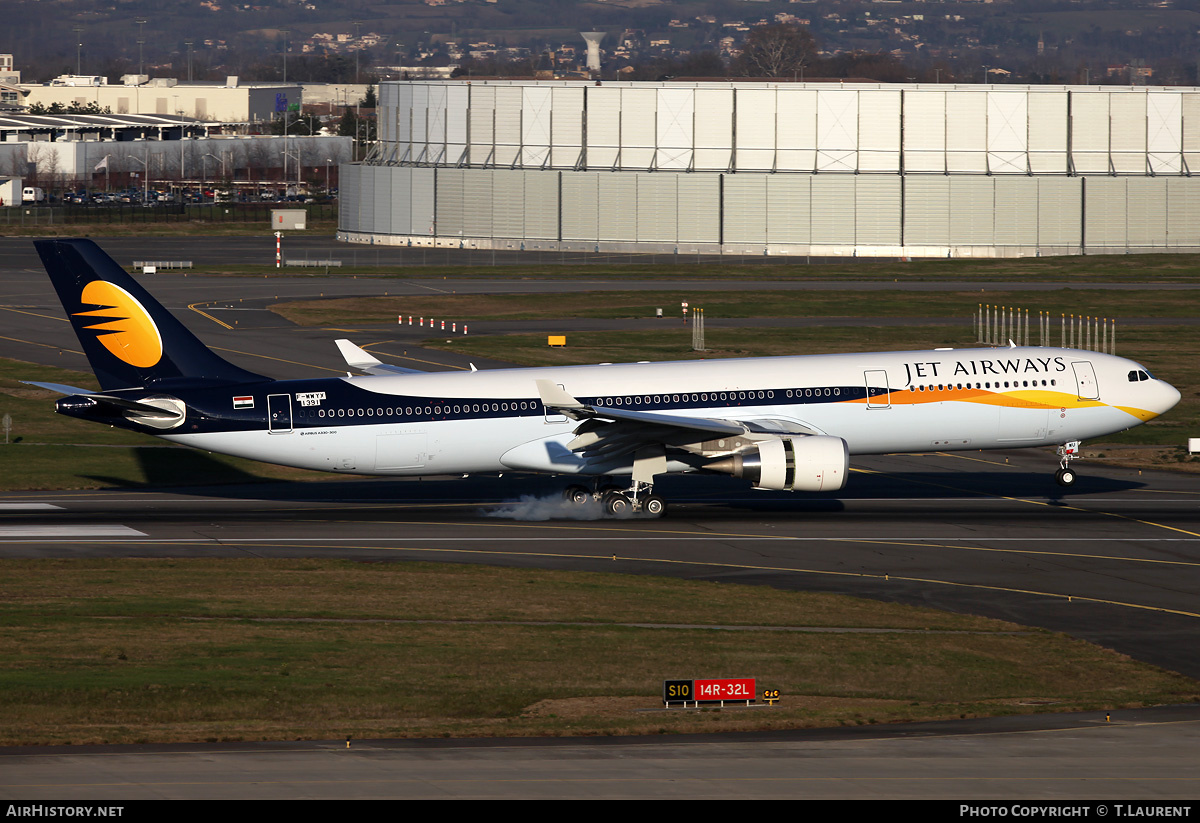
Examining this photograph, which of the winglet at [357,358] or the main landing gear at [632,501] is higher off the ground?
the winglet at [357,358]

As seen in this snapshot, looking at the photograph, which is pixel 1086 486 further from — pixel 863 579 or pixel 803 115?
pixel 803 115

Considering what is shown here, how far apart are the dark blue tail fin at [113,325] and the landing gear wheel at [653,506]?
565 inches

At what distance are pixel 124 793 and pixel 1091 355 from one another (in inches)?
1505

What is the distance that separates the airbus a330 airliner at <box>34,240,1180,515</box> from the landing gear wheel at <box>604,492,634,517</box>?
8 cm

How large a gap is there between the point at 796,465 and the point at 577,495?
8.45 m

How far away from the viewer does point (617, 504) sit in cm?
4866

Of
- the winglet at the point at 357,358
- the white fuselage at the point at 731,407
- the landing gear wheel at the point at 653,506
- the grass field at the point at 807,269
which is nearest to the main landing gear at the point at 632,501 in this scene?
the landing gear wheel at the point at 653,506

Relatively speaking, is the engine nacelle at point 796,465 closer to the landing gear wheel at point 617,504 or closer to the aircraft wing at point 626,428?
the aircraft wing at point 626,428

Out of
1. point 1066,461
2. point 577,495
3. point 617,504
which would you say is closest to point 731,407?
point 617,504

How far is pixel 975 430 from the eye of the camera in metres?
49.0

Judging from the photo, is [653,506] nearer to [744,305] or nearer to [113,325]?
[113,325]

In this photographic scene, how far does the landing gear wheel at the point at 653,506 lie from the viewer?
48.1 meters

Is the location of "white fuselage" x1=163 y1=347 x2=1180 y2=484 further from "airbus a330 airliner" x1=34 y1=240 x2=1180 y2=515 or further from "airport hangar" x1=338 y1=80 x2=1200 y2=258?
"airport hangar" x1=338 y1=80 x2=1200 y2=258

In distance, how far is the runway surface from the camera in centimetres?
2286
